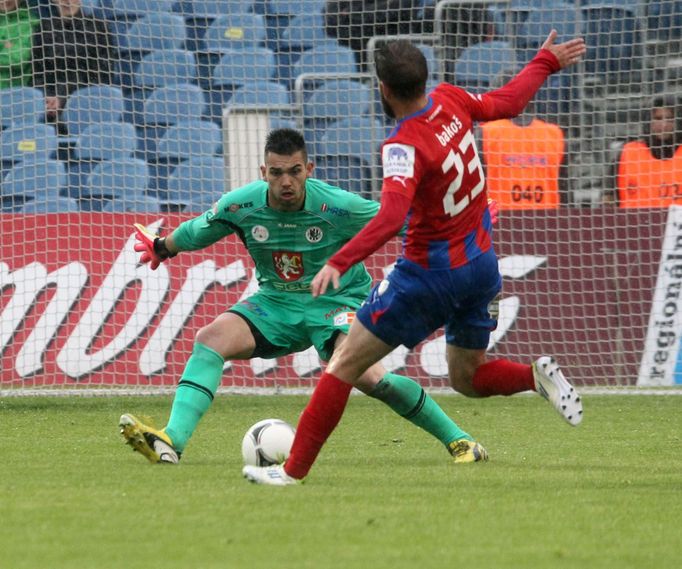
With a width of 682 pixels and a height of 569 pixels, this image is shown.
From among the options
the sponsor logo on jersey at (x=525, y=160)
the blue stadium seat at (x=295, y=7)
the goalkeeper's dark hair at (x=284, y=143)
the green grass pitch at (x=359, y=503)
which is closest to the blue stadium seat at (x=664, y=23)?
the sponsor logo on jersey at (x=525, y=160)

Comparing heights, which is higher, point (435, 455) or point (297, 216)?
point (297, 216)

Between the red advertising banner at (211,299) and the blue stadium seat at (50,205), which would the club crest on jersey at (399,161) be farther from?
the blue stadium seat at (50,205)

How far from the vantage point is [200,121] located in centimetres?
1213

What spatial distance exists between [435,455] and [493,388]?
1176 mm

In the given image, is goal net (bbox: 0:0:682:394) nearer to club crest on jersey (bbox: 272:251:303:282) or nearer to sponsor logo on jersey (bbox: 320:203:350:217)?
club crest on jersey (bbox: 272:251:303:282)

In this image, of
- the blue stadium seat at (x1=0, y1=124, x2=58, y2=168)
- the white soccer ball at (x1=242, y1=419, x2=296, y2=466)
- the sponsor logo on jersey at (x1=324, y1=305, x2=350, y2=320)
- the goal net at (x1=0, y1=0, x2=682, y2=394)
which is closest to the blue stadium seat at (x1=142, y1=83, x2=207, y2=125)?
the goal net at (x1=0, y1=0, x2=682, y2=394)

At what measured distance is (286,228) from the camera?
7.21 m

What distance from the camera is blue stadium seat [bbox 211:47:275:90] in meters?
12.5

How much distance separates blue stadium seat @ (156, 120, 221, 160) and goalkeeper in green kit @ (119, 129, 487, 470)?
4.78m

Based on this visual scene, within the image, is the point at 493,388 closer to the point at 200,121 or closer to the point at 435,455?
the point at 435,455

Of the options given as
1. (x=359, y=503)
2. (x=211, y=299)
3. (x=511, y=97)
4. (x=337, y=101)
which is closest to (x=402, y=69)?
(x=511, y=97)

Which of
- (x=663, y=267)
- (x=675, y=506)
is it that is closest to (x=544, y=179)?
(x=663, y=267)

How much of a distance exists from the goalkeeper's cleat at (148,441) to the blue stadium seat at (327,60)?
629cm

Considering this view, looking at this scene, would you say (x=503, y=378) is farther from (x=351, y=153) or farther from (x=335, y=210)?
(x=351, y=153)
